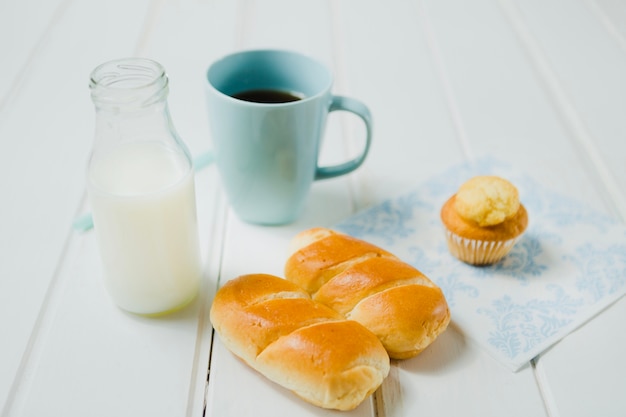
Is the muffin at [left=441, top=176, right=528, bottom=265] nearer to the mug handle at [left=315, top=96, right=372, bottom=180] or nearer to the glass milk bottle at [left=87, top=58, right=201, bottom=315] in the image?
the mug handle at [left=315, top=96, right=372, bottom=180]

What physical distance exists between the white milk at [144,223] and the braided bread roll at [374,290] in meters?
0.15

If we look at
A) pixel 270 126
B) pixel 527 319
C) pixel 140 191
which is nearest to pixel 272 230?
pixel 270 126

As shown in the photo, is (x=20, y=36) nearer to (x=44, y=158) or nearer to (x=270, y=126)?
(x=44, y=158)

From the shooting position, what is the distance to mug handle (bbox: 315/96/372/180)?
1010mm

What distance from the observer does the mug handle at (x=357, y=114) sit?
1.01 m

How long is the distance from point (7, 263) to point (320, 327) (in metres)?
0.50

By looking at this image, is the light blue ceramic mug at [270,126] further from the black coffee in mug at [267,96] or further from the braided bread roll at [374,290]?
the braided bread roll at [374,290]

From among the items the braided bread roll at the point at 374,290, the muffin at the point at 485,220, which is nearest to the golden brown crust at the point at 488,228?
the muffin at the point at 485,220

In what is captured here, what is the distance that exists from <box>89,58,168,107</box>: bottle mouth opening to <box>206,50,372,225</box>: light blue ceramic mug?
16 centimetres

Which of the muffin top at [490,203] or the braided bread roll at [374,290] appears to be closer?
the braided bread roll at [374,290]

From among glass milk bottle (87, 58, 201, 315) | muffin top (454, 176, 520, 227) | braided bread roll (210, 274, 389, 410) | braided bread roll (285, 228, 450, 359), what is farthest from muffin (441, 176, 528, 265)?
glass milk bottle (87, 58, 201, 315)

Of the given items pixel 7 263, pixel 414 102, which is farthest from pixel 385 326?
pixel 414 102

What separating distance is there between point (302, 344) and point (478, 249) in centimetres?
34

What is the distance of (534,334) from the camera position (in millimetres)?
852
